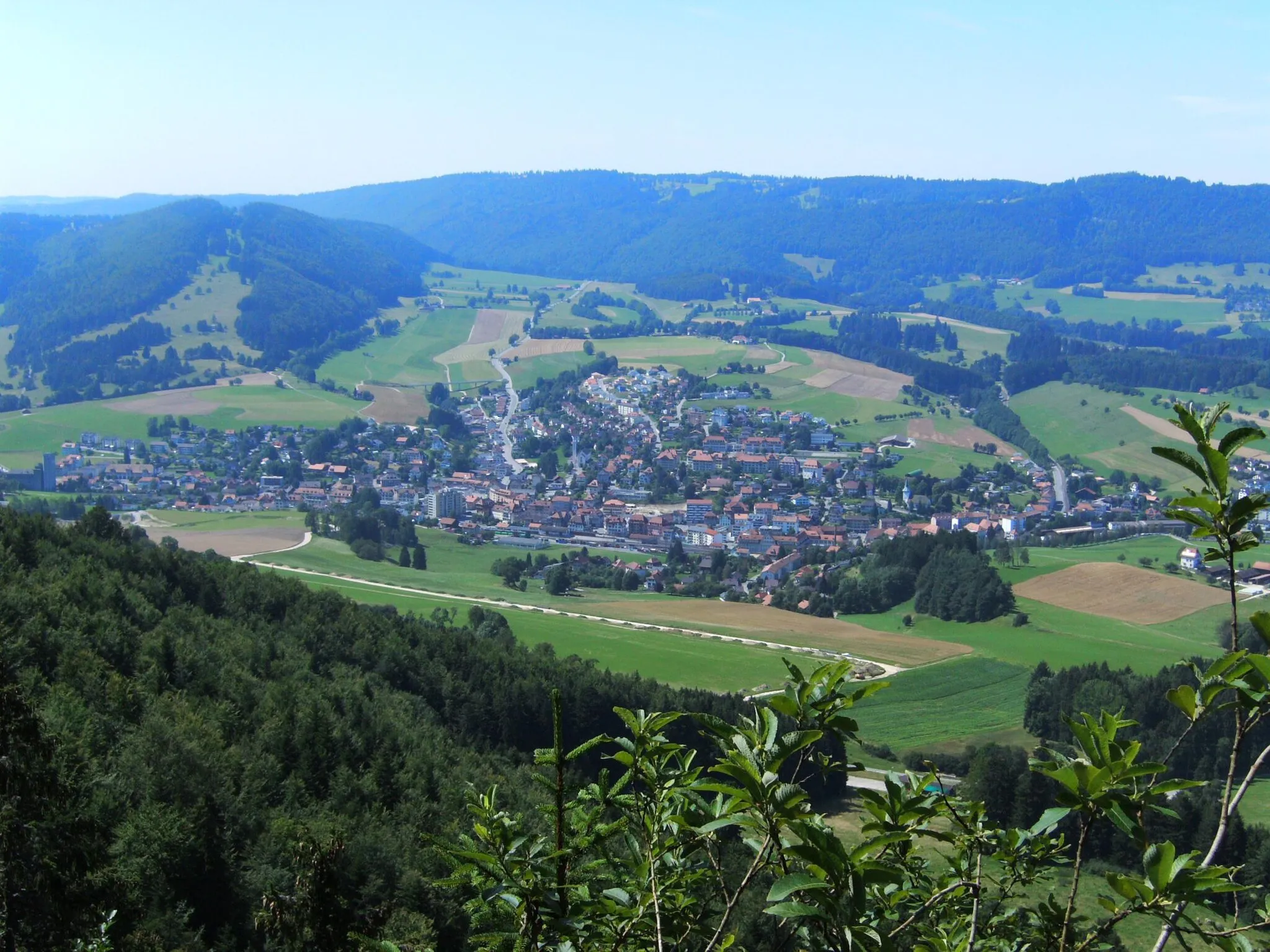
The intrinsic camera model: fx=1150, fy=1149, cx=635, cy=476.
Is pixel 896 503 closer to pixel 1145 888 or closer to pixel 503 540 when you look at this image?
pixel 503 540

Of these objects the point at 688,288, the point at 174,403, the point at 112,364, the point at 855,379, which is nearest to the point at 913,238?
the point at 688,288

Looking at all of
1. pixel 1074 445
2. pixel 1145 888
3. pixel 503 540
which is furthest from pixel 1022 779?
pixel 1074 445

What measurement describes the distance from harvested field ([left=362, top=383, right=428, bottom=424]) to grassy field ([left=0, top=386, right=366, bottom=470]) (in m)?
1.33

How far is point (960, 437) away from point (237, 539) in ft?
146

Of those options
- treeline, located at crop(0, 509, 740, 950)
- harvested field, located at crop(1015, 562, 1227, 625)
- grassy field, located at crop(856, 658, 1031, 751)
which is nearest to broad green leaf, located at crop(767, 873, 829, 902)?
treeline, located at crop(0, 509, 740, 950)

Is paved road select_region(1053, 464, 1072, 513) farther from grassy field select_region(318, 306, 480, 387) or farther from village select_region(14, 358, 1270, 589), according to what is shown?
grassy field select_region(318, 306, 480, 387)

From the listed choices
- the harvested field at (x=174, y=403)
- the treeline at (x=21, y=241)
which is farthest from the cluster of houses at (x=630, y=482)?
the treeline at (x=21, y=241)

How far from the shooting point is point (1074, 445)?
69.1 metres

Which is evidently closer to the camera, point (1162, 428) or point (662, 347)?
point (1162, 428)

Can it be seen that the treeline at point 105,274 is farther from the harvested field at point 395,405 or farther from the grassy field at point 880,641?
the grassy field at point 880,641

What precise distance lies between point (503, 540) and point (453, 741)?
33197mm

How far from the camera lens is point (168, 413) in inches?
2857

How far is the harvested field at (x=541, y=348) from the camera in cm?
9525

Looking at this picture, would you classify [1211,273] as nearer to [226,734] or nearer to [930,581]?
[930,581]
